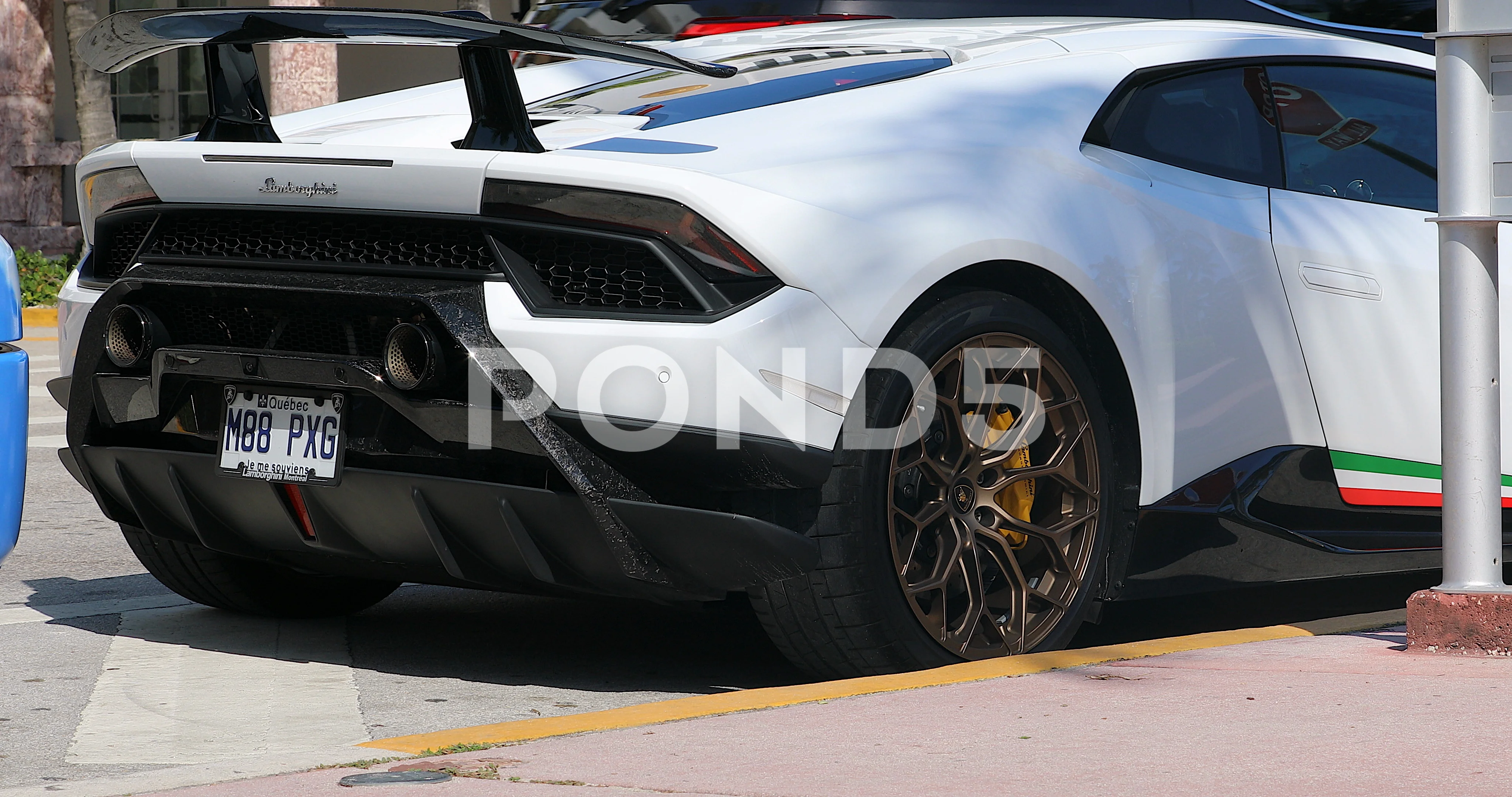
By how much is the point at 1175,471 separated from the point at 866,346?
966 mm

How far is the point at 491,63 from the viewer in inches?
151

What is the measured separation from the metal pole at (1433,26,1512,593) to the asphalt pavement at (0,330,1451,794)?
1.05 m

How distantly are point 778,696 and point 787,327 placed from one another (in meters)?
0.73

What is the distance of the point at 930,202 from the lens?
12.8 ft

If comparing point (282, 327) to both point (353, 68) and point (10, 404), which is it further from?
point (353, 68)

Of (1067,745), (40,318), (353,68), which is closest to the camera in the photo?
(1067,745)

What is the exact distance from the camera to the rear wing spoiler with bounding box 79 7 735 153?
373cm

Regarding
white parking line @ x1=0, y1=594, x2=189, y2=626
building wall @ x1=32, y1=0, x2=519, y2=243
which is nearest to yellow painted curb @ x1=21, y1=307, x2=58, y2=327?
building wall @ x1=32, y1=0, x2=519, y2=243

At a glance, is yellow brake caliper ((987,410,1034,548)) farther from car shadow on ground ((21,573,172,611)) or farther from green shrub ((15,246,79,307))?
green shrub ((15,246,79,307))

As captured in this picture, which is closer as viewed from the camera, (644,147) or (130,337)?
(644,147)

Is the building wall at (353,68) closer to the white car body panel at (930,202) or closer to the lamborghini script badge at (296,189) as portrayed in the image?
the white car body panel at (930,202)

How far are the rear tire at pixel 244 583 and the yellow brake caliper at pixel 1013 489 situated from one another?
1722 millimetres

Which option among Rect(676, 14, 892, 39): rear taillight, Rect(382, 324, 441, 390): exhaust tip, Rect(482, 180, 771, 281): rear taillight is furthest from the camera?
Rect(676, 14, 892, 39): rear taillight

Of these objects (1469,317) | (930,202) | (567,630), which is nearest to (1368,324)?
(1469,317)
